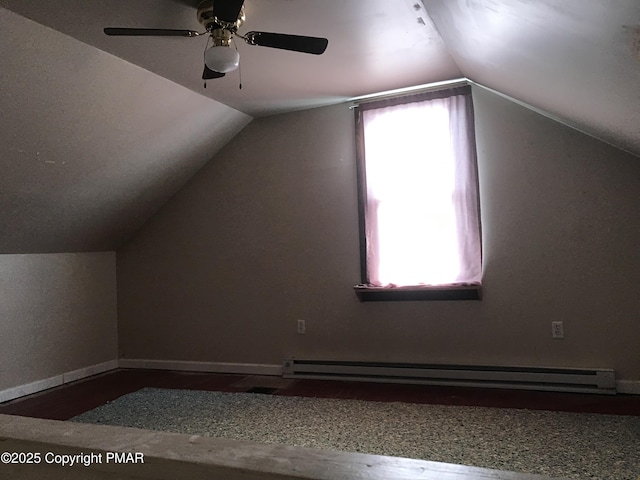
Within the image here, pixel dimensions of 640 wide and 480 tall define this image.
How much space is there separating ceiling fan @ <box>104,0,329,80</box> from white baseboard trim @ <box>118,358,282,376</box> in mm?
2752

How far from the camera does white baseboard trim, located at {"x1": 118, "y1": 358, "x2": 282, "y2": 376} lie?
4180 mm

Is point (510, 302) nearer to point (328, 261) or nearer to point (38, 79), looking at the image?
point (328, 261)

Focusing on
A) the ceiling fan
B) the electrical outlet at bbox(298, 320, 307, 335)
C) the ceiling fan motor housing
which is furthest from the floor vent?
the ceiling fan motor housing

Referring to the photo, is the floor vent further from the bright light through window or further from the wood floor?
the bright light through window

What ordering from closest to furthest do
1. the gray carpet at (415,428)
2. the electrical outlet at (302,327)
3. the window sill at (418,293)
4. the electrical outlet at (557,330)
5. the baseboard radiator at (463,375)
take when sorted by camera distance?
the gray carpet at (415,428) → the baseboard radiator at (463,375) → the electrical outlet at (557,330) → the window sill at (418,293) → the electrical outlet at (302,327)

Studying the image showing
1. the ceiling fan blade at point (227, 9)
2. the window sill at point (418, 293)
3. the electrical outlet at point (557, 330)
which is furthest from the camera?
the window sill at point (418, 293)

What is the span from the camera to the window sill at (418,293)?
3545mm

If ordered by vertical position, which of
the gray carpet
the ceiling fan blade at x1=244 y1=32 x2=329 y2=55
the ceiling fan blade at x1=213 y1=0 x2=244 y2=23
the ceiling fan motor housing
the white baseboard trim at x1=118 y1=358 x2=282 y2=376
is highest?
the ceiling fan motor housing

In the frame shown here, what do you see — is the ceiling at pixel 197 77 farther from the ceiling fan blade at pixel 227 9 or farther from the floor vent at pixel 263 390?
the floor vent at pixel 263 390

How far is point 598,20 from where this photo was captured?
1482 mm

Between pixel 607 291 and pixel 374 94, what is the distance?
225 cm

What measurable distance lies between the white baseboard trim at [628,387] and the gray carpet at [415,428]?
476 millimetres

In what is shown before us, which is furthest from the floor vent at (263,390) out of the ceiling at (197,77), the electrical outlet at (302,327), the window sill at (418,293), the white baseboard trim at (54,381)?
the ceiling at (197,77)

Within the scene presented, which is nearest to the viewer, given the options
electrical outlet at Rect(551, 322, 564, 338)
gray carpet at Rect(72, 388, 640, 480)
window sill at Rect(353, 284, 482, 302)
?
gray carpet at Rect(72, 388, 640, 480)
